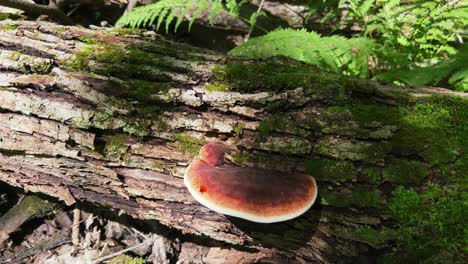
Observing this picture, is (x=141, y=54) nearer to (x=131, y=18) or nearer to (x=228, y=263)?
(x=131, y=18)

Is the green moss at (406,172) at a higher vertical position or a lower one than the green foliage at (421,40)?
lower

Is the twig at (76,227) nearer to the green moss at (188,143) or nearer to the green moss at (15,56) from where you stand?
the green moss at (15,56)

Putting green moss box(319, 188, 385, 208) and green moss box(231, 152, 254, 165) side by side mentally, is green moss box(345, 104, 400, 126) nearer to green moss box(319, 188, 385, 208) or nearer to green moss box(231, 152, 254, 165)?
green moss box(319, 188, 385, 208)

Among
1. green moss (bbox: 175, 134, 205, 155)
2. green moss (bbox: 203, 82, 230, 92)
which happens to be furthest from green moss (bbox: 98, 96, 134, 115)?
green moss (bbox: 203, 82, 230, 92)

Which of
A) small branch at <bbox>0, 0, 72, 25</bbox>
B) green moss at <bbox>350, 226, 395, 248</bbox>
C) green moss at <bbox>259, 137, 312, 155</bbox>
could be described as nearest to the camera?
green moss at <bbox>350, 226, 395, 248</bbox>

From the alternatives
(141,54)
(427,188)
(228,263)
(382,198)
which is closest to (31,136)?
(141,54)

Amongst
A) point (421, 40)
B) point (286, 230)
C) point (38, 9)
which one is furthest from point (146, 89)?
point (421, 40)

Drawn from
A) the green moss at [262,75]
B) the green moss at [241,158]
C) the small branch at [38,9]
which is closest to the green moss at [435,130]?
the green moss at [262,75]
